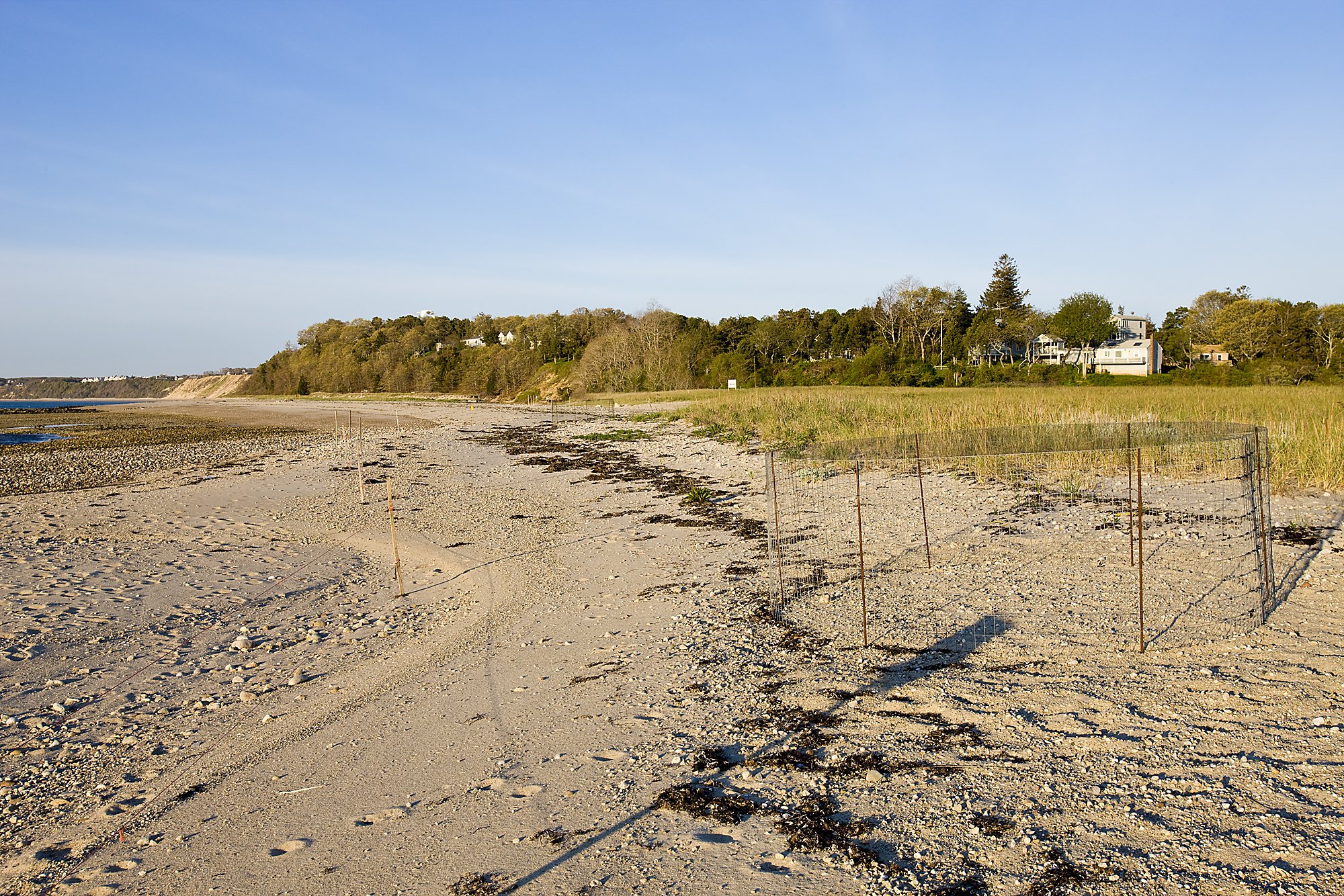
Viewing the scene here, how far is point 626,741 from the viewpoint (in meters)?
4.57

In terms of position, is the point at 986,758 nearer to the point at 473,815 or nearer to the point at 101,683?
the point at 473,815

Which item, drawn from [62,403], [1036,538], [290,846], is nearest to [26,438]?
[290,846]

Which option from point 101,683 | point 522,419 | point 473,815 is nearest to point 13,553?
point 101,683

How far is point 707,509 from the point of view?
39.2 ft

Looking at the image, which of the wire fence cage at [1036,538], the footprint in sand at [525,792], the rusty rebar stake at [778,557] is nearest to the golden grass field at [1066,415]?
the wire fence cage at [1036,538]

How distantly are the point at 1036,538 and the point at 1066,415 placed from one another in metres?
8.60

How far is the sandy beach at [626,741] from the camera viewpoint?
3.30 metres

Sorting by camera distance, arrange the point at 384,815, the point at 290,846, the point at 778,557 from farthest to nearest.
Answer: the point at 778,557 < the point at 384,815 < the point at 290,846

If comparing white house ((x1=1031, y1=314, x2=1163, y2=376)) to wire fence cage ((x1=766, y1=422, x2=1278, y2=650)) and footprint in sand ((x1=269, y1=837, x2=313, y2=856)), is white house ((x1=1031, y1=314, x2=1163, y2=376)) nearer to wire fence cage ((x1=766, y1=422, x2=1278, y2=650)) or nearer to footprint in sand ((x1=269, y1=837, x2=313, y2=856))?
wire fence cage ((x1=766, y1=422, x2=1278, y2=650))

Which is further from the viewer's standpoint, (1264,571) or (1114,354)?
(1114,354)

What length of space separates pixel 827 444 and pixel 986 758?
257 inches

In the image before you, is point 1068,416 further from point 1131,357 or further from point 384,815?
point 1131,357

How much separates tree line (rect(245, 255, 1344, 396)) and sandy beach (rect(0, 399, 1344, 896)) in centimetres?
4369

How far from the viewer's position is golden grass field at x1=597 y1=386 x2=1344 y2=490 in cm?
1038
